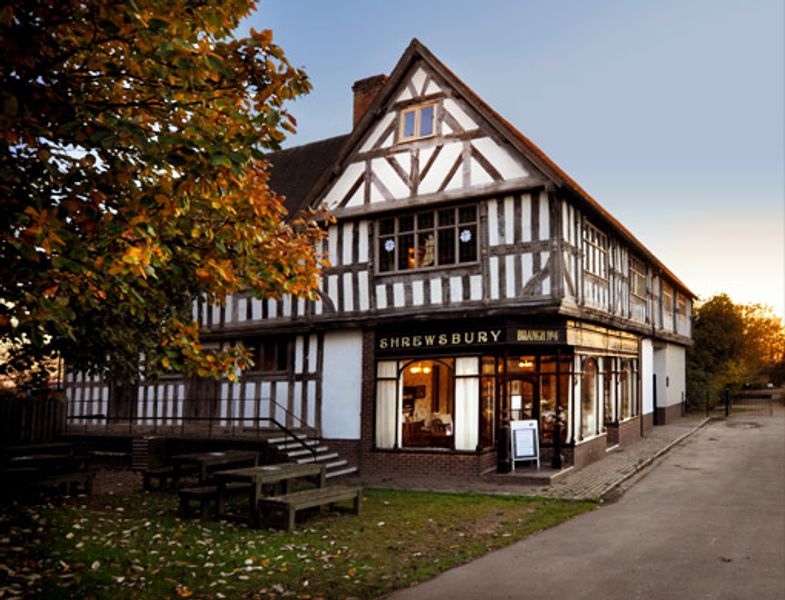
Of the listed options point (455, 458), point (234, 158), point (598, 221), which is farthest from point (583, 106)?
point (234, 158)

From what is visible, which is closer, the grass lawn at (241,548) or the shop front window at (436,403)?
the grass lawn at (241,548)

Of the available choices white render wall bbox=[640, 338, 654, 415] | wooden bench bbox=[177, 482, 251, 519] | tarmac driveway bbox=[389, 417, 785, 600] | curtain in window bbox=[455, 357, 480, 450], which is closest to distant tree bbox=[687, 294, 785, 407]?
white render wall bbox=[640, 338, 654, 415]

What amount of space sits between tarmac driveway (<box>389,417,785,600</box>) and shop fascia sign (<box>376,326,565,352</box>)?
356cm

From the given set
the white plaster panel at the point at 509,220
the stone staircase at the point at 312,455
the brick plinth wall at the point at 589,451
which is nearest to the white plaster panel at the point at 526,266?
the white plaster panel at the point at 509,220

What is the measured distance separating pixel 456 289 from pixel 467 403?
8.55 feet

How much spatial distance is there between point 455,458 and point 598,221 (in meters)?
7.13

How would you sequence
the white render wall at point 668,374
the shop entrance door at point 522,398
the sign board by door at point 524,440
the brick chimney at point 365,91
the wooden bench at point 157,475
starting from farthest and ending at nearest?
1. the white render wall at point 668,374
2. the brick chimney at point 365,91
3. the shop entrance door at point 522,398
4. the sign board by door at point 524,440
5. the wooden bench at point 157,475

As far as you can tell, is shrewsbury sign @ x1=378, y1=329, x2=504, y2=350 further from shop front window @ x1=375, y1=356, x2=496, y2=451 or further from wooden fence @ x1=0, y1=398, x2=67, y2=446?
wooden fence @ x1=0, y1=398, x2=67, y2=446

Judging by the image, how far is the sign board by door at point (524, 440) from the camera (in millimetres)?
15398

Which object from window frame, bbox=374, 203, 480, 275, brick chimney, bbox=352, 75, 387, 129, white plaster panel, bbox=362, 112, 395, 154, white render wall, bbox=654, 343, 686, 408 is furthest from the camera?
white render wall, bbox=654, 343, 686, 408

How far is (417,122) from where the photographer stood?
16.5 m

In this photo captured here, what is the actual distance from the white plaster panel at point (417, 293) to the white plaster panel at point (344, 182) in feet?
10.2

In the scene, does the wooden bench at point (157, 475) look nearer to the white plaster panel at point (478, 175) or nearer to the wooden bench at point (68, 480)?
the wooden bench at point (68, 480)

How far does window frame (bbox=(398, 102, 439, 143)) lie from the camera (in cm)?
1628
